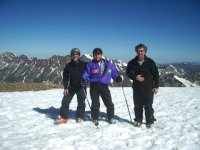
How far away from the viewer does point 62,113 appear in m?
11.1

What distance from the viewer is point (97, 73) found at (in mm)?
10617

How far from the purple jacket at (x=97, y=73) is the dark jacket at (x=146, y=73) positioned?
0.97 metres

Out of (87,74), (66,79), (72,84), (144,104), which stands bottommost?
(144,104)

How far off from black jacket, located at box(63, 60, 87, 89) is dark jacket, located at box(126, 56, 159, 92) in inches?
90.4

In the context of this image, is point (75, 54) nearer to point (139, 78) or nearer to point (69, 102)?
point (69, 102)

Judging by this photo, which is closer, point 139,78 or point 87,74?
point 139,78

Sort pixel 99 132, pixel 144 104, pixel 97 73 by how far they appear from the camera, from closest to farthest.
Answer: pixel 99 132 < pixel 144 104 < pixel 97 73

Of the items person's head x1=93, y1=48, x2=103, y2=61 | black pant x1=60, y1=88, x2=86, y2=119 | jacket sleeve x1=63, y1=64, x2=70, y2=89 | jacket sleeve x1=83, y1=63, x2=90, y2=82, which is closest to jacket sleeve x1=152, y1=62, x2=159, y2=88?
person's head x1=93, y1=48, x2=103, y2=61

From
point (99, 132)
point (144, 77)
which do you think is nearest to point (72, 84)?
point (99, 132)

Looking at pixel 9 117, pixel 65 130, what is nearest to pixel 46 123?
pixel 65 130

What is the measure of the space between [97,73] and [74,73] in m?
1.14

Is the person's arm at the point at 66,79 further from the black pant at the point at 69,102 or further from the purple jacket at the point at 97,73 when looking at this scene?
the purple jacket at the point at 97,73

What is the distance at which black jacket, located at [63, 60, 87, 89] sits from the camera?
1109cm

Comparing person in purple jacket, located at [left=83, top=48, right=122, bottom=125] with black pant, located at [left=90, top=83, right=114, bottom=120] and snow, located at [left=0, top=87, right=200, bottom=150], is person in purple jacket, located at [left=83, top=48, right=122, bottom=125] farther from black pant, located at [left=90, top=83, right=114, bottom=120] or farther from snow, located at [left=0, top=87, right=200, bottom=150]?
snow, located at [left=0, top=87, right=200, bottom=150]
